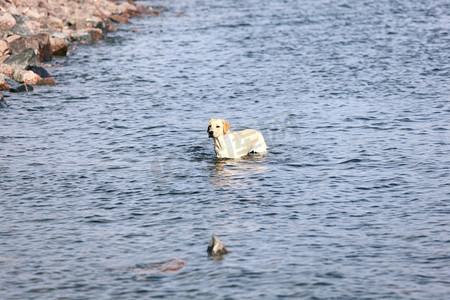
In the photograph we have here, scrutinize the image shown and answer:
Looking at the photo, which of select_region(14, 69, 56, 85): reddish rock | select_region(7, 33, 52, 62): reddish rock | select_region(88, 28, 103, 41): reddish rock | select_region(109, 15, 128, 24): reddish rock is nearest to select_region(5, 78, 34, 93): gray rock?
select_region(14, 69, 56, 85): reddish rock

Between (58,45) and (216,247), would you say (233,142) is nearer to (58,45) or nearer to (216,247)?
(216,247)

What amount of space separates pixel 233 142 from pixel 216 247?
19.4 ft

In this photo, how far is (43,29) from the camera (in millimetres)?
41406

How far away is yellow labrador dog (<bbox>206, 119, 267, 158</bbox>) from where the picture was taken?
61.4 feet

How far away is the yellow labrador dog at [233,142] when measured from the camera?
18719 millimetres

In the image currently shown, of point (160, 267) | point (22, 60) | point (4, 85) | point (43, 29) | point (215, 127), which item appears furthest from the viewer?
point (43, 29)

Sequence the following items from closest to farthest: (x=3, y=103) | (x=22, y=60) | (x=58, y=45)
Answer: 1. (x=3, y=103)
2. (x=22, y=60)
3. (x=58, y=45)

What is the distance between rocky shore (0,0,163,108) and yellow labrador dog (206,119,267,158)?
1112cm

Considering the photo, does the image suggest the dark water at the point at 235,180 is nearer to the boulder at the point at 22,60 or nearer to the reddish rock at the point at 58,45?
the boulder at the point at 22,60

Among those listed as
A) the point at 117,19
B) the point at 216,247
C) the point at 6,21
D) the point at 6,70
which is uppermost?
the point at 6,21

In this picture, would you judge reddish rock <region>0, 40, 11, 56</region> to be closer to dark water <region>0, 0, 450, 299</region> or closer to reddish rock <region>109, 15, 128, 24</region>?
dark water <region>0, 0, 450, 299</region>

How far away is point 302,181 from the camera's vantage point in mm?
17922

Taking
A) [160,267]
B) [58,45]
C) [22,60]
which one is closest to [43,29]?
[58,45]

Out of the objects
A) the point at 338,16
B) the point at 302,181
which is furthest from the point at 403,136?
the point at 338,16
